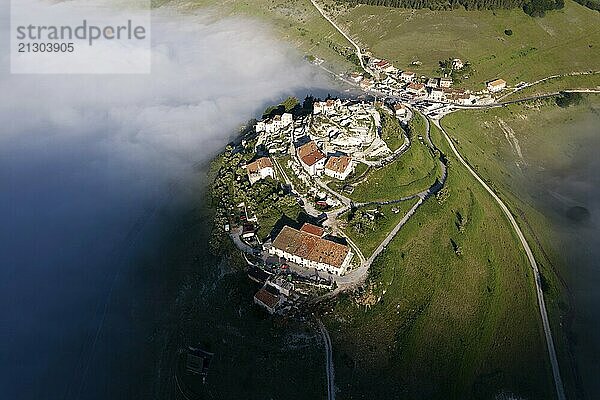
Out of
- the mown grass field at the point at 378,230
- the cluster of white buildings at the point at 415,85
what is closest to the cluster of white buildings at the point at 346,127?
the mown grass field at the point at 378,230

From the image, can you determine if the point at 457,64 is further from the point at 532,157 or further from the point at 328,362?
the point at 328,362

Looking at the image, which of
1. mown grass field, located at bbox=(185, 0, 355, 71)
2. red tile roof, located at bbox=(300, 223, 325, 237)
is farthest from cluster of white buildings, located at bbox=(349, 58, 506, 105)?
red tile roof, located at bbox=(300, 223, 325, 237)

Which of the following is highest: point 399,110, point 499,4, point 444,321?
point 499,4

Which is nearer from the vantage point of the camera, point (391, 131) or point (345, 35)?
point (391, 131)

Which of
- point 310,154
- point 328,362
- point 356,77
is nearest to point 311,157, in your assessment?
point 310,154

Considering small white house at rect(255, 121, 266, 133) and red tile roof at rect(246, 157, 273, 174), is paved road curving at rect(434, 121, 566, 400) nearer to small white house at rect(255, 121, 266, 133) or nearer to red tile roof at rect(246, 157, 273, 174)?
small white house at rect(255, 121, 266, 133)

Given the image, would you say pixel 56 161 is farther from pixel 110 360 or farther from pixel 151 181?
pixel 110 360
